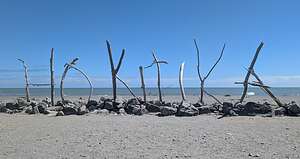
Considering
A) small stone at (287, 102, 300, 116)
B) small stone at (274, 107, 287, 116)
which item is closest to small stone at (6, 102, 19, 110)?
small stone at (274, 107, 287, 116)

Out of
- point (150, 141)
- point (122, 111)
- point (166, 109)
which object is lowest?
point (150, 141)

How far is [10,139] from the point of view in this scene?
9.16m

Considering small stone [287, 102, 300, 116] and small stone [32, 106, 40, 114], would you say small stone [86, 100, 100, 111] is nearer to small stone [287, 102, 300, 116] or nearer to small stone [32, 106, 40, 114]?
small stone [32, 106, 40, 114]

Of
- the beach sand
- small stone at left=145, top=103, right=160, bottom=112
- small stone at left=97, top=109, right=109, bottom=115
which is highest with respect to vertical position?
small stone at left=145, top=103, right=160, bottom=112

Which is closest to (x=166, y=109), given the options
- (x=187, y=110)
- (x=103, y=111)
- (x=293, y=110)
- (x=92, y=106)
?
(x=187, y=110)

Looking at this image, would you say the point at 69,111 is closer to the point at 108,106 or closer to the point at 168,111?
the point at 108,106

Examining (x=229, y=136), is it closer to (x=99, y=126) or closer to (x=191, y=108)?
(x=99, y=126)

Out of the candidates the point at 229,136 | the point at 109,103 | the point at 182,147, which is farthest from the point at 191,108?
the point at 182,147

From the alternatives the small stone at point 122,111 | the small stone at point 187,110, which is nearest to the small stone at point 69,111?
the small stone at point 122,111

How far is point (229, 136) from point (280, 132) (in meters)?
1.69

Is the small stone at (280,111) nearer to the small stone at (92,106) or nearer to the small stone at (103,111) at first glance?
the small stone at (103,111)

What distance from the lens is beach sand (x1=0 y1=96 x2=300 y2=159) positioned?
7438 millimetres

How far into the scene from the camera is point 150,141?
345 inches

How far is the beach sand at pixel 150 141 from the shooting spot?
7.44 metres
